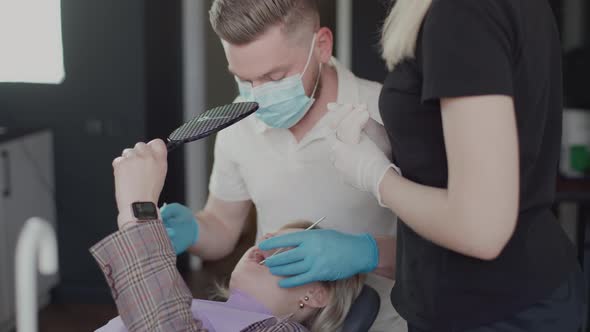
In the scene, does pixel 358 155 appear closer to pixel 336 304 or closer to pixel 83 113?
pixel 336 304

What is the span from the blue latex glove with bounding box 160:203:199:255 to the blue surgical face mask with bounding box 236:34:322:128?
0.92 feet

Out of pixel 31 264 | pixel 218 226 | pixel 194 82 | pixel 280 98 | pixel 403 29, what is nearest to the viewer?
pixel 31 264

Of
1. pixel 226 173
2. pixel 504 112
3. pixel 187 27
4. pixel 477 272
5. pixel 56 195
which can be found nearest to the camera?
pixel 504 112

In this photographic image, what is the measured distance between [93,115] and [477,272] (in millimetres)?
3042

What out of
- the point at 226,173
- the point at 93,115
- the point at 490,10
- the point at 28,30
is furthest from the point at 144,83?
the point at 490,10

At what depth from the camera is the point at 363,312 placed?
5.32ft

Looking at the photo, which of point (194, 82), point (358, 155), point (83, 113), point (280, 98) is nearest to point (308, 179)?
point (280, 98)

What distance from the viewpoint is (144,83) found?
3.86m

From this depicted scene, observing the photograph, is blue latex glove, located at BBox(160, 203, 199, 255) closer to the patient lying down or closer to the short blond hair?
the patient lying down

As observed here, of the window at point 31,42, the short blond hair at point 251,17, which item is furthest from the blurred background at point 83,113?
the short blond hair at point 251,17

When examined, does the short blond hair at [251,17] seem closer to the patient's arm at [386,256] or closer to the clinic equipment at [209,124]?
the clinic equipment at [209,124]

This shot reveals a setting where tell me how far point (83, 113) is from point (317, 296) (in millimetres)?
2537

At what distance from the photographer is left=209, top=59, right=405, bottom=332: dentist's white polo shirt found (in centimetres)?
174

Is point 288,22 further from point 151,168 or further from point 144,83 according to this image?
point 144,83
